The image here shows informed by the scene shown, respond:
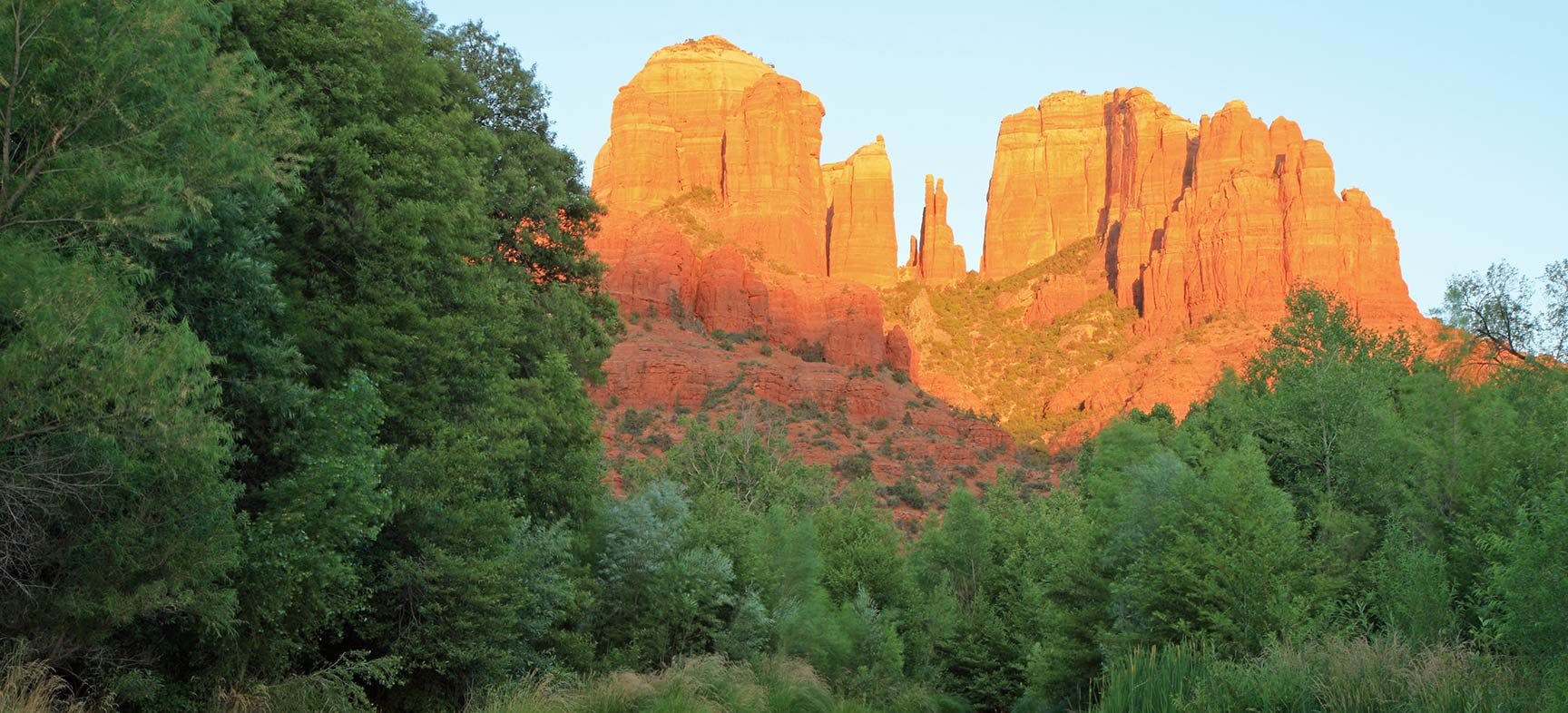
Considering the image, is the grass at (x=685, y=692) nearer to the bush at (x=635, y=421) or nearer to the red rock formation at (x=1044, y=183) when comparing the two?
the bush at (x=635, y=421)

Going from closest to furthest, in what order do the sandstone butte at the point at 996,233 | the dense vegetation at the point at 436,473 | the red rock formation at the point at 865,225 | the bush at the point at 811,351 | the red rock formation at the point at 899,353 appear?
the dense vegetation at the point at 436,473, the bush at the point at 811,351, the sandstone butte at the point at 996,233, the red rock formation at the point at 899,353, the red rock formation at the point at 865,225

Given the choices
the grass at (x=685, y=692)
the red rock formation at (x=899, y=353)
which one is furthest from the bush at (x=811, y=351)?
the grass at (x=685, y=692)

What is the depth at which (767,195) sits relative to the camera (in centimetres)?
13062

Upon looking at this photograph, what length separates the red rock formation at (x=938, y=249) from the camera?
6358 inches

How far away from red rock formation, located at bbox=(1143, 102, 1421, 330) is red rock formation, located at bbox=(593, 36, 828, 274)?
121 ft

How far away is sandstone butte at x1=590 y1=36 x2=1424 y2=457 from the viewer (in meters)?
109

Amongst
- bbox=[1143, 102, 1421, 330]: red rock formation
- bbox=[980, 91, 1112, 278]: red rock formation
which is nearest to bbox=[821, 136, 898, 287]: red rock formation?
bbox=[980, 91, 1112, 278]: red rock formation

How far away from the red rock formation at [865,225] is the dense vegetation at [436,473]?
11020 centimetres

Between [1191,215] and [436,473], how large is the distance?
5006 inches

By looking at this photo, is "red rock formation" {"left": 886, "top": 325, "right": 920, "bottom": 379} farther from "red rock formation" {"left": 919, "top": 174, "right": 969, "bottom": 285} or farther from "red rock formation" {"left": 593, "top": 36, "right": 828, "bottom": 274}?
"red rock formation" {"left": 919, "top": 174, "right": 969, "bottom": 285}

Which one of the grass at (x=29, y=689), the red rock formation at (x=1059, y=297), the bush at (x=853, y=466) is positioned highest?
the red rock formation at (x=1059, y=297)

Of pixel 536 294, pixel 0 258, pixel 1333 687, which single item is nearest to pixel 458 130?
pixel 536 294

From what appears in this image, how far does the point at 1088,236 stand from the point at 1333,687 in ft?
487

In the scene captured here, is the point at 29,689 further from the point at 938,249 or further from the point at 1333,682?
the point at 938,249
